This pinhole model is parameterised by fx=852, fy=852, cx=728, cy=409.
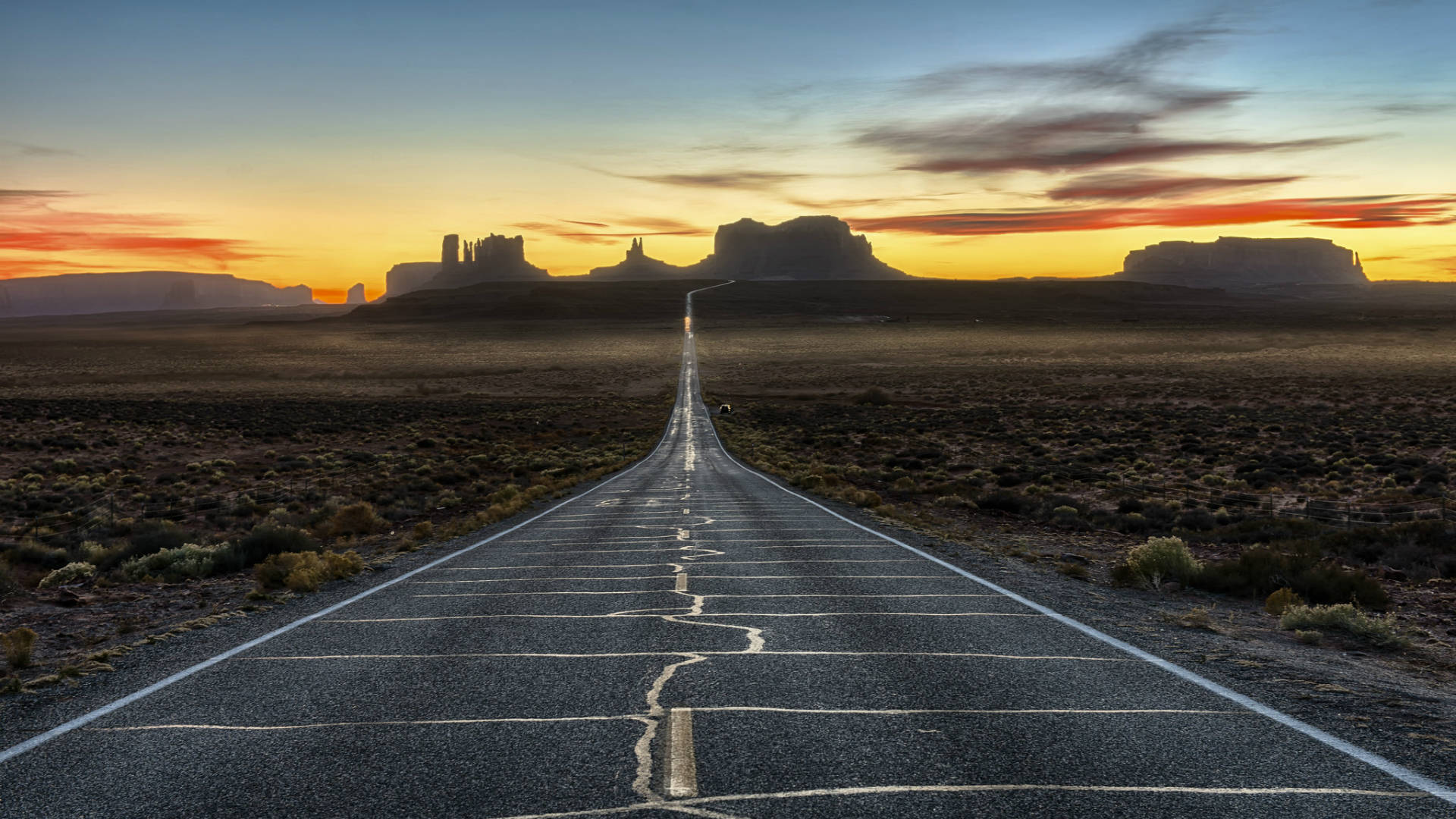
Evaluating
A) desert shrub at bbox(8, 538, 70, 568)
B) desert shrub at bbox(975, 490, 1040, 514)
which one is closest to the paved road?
desert shrub at bbox(8, 538, 70, 568)

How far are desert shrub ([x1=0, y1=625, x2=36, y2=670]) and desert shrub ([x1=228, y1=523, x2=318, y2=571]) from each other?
20.3ft

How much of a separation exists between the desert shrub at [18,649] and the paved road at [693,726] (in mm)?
1980

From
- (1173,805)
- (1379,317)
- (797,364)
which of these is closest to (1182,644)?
(1173,805)

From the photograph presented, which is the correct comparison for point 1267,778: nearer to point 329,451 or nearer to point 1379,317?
point 329,451

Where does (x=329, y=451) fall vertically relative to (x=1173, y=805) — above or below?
below

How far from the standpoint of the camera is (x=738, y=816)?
14.6ft

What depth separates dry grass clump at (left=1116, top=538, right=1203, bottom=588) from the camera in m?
12.4

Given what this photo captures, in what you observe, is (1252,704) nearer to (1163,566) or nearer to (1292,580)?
(1292,580)

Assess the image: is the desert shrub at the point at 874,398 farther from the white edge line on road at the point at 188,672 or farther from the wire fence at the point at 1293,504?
the white edge line on road at the point at 188,672

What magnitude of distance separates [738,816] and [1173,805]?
236cm

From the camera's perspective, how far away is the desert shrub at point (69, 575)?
13.8 metres

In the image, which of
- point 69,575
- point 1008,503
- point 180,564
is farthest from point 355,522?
point 1008,503

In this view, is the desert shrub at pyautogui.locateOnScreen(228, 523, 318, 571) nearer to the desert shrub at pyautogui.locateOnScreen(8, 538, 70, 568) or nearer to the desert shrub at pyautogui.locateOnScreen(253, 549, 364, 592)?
the desert shrub at pyautogui.locateOnScreen(253, 549, 364, 592)

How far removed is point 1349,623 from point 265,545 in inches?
635
